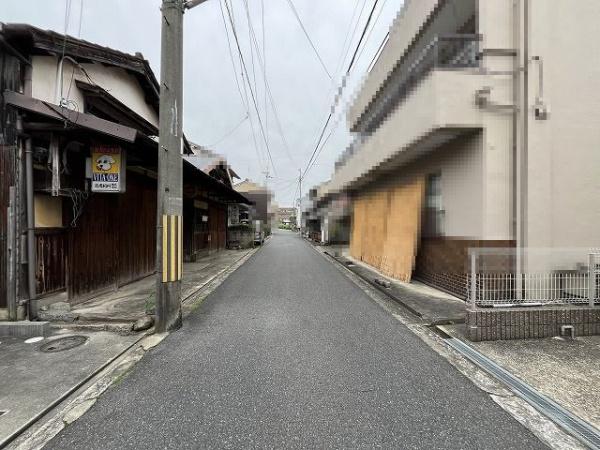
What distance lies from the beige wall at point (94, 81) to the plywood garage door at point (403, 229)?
27.7 ft

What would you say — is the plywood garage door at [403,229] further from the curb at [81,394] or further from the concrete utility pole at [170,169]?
the curb at [81,394]

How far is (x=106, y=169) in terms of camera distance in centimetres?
565

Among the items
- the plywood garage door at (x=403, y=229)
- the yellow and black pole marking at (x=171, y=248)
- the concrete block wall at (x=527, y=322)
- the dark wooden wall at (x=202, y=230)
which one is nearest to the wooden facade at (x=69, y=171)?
the yellow and black pole marking at (x=171, y=248)

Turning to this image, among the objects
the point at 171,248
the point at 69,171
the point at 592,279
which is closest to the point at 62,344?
the point at 171,248

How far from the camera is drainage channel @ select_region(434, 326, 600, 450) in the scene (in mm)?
2516

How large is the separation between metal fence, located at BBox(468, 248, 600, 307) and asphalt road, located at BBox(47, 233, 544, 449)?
1.47 meters

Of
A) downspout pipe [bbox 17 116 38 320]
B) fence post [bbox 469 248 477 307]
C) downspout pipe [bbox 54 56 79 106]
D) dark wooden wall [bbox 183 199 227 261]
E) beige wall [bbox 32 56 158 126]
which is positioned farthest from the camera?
dark wooden wall [bbox 183 199 227 261]

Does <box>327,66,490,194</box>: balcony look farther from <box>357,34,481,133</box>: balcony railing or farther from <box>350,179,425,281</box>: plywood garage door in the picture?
<box>350,179,425,281</box>: plywood garage door

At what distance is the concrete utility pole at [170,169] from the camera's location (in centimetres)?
485

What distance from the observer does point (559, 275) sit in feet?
16.5

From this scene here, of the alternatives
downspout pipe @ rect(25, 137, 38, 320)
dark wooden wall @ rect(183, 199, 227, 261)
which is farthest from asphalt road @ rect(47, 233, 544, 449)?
dark wooden wall @ rect(183, 199, 227, 261)

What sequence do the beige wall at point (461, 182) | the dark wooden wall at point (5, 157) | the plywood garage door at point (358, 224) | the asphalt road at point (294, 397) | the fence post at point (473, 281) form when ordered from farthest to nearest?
the plywood garage door at point (358, 224) → the beige wall at point (461, 182) → the dark wooden wall at point (5, 157) → the fence post at point (473, 281) → the asphalt road at point (294, 397)

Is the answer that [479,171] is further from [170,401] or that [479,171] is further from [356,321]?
[170,401]

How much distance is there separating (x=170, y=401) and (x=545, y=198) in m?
7.03
